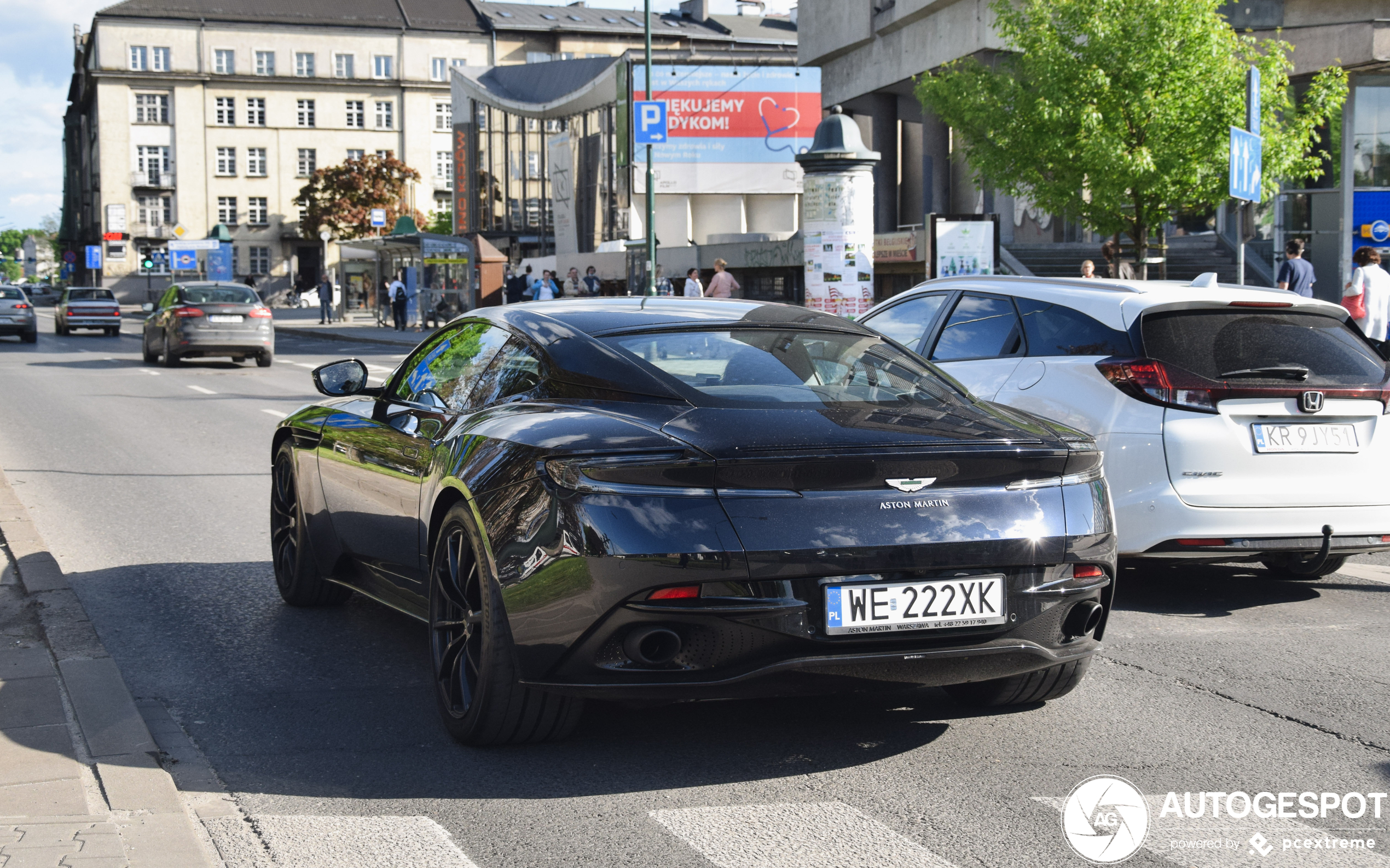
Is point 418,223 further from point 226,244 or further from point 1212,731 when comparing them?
point 1212,731

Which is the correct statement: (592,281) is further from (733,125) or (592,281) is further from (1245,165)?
(1245,165)

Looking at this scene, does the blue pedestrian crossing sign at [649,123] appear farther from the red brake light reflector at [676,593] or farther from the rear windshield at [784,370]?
the red brake light reflector at [676,593]

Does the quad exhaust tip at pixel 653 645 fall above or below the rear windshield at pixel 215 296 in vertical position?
below

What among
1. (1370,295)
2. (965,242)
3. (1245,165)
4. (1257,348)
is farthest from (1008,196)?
(1257,348)

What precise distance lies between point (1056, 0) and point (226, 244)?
6207 centimetres

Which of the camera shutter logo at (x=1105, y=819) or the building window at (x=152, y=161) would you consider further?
the building window at (x=152, y=161)

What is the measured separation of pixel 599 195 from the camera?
6331 centimetres

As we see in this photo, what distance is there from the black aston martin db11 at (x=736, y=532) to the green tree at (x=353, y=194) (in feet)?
276

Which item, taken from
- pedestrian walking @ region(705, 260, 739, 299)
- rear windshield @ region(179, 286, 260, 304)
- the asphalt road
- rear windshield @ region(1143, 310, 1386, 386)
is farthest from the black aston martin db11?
rear windshield @ region(179, 286, 260, 304)

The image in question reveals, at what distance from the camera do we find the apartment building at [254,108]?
91.6 meters

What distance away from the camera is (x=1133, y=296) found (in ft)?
22.0

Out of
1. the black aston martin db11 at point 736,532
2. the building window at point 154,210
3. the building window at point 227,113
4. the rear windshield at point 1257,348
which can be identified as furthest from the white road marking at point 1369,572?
the building window at point 154,210

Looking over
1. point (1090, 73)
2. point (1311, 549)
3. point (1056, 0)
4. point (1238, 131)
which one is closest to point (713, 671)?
point (1311, 549)

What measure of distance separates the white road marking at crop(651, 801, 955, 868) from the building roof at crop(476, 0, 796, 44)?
97063 mm
